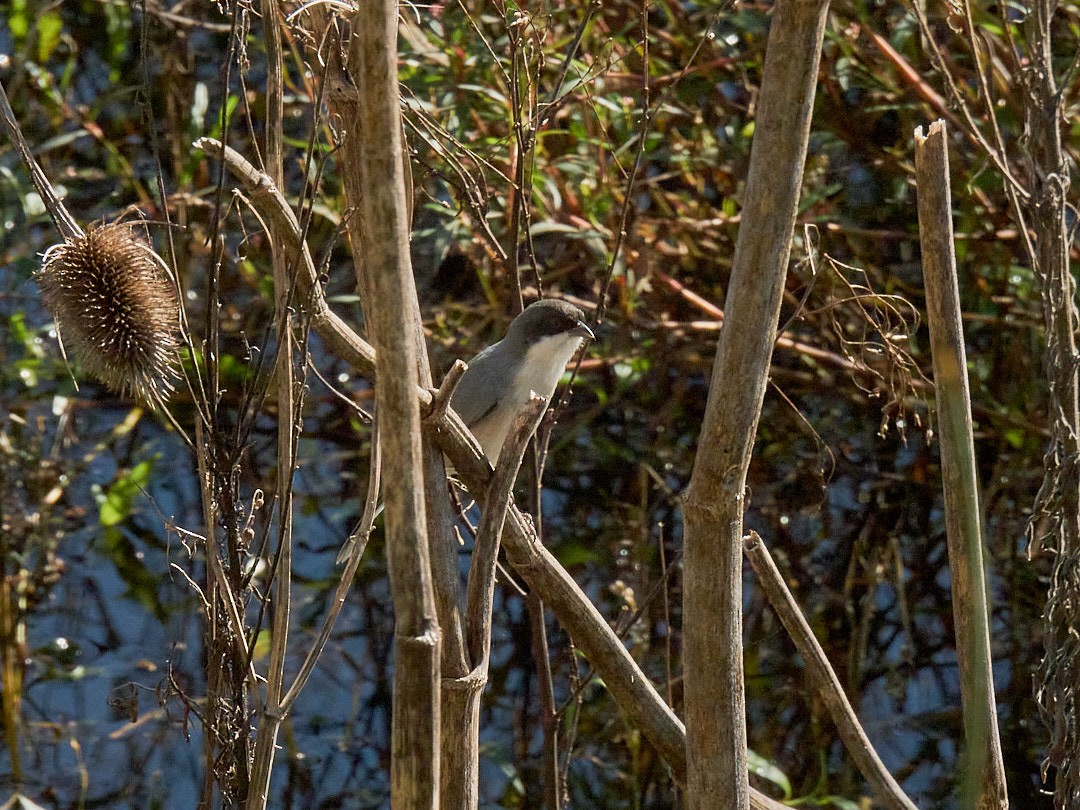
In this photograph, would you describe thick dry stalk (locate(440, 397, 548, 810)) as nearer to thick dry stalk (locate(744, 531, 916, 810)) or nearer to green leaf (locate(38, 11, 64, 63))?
thick dry stalk (locate(744, 531, 916, 810))

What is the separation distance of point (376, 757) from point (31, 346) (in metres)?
1.91

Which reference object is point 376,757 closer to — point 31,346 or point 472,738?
point 31,346

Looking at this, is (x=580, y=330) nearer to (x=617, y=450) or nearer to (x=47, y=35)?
(x=617, y=450)

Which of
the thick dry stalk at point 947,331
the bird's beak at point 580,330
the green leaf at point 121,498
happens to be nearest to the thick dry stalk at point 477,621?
the thick dry stalk at point 947,331

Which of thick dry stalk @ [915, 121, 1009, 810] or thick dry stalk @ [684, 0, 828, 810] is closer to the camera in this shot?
thick dry stalk @ [684, 0, 828, 810]

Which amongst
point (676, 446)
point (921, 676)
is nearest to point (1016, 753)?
point (921, 676)

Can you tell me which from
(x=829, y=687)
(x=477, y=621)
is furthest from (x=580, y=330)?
(x=477, y=621)

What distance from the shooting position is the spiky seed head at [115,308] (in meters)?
1.73

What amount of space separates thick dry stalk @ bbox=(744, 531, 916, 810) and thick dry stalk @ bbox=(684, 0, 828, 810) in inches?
16.0

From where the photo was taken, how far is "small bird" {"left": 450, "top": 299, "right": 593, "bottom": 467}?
11.9ft

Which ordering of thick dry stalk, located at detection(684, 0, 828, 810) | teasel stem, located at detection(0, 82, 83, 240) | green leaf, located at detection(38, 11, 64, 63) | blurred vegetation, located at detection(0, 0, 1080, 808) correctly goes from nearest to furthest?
thick dry stalk, located at detection(684, 0, 828, 810), teasel stem, located at detection(0, 82, 83, 240), blurred vegetation, located at detection(0, 0, 1080, 808), green leaf, located at detection(38, 11, 64, 63)

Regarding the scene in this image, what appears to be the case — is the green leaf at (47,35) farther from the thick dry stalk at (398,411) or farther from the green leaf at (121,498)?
the thick dry stalk at (398,411)

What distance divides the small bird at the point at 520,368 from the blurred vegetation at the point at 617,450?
1.29 ft

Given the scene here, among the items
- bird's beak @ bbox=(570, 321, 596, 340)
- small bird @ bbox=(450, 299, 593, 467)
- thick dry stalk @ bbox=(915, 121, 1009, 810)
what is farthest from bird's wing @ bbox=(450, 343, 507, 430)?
thick dry stalk @ bbox=(915, 121, 1009, 810)
